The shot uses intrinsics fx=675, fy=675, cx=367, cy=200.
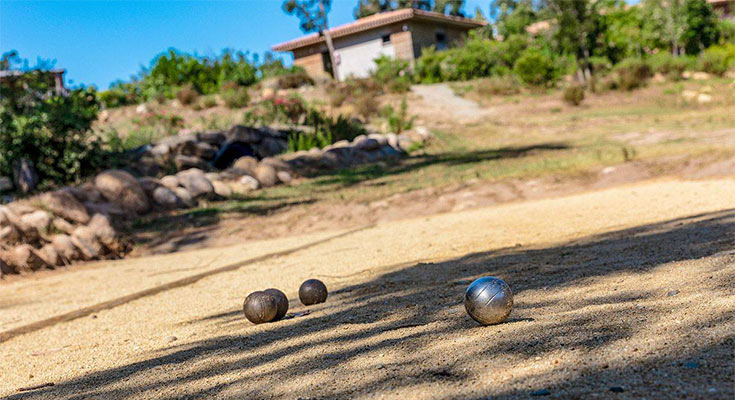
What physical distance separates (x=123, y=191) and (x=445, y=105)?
14980mm

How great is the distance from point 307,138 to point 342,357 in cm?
1396

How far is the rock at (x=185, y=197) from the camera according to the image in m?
11.0

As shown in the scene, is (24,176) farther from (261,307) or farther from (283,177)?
(261,307)

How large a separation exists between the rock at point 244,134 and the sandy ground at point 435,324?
29.6ft

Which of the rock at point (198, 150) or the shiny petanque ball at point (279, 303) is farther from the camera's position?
the rock at point (198, 150)

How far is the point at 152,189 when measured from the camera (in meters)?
11.0

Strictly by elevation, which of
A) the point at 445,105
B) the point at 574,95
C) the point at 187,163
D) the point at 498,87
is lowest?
the point at 187,163

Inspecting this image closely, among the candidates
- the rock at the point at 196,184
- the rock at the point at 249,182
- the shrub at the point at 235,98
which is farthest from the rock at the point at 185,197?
the shrub at the point at 235,98

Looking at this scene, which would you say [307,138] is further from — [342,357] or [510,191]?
[342,357]

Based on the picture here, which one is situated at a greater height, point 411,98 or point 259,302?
point 411,98

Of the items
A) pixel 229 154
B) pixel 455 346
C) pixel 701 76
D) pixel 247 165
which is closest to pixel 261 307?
pixel 455 346

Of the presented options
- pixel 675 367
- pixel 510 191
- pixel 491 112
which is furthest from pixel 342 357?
pixel 491 112

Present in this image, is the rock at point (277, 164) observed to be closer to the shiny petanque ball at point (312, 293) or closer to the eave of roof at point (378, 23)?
the shiny petanque ball at point (312, 293)

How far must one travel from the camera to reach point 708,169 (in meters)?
8.80
